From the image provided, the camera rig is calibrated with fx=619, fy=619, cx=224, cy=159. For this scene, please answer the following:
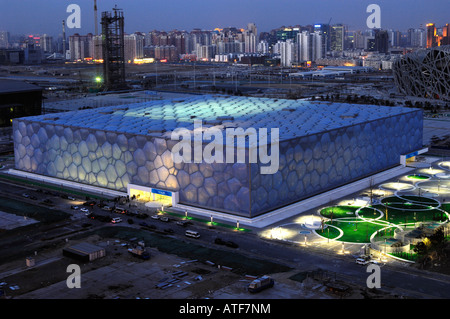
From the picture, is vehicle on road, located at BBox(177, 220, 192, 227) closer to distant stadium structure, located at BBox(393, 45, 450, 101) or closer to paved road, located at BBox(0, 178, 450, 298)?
paved road, located at BBox(0, 178, 450, 298)

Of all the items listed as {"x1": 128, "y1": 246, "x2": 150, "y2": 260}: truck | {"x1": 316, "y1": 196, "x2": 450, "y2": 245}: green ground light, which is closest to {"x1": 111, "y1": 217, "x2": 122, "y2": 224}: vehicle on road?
{"x1": 128, "y1": 246, "x2": 150, "y2": 260}: truck

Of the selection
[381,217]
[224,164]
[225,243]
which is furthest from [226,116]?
[225,243]

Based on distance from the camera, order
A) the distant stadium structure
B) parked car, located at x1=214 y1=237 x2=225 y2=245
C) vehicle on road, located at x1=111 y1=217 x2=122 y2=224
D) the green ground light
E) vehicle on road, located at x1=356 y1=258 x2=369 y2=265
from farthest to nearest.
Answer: the distant stadium structure
vehicle on road, located at x1=111 y1=217 x2=122 y2=224
the green ground light
parked car, located at x1=214 y1=237 x2=225 y2=245
vehicle on road, located at x1=356 y1=258 x2=369 y2=265

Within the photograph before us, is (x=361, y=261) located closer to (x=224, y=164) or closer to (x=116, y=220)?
(x=224, y=164)

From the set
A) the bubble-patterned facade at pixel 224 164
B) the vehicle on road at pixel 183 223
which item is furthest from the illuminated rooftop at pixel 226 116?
the vehicle on road at pixel 183 223
